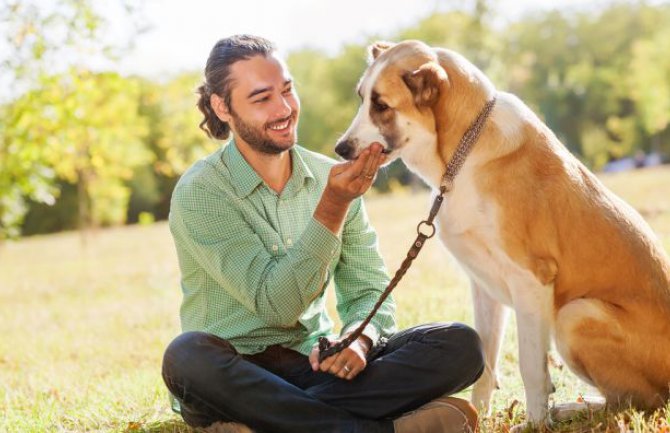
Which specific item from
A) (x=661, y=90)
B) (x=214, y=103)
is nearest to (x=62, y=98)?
(x=214, y=103)

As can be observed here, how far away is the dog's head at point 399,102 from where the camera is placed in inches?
141

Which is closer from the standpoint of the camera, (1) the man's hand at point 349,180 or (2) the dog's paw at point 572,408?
(1) the man's hand at point 349,180

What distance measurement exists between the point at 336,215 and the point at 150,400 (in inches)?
68.8

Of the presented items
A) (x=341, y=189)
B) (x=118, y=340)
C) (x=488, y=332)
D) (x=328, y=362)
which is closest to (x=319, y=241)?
(x=341, y=189)

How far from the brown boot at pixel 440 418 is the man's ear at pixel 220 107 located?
5.22 ft

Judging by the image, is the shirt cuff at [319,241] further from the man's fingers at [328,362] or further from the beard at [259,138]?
the beard at [259,138]

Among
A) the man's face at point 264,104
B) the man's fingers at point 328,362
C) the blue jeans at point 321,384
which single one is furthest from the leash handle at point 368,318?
the man's face at point 264,104

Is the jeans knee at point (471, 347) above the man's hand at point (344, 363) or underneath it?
above

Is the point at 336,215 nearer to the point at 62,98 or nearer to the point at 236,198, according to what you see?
the point at 236,198

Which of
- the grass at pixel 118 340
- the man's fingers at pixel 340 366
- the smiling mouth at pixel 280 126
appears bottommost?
the grass at pixel 118 340

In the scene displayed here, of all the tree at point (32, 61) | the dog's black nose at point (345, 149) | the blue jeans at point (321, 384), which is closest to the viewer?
the blue jeans at point (321, 384)

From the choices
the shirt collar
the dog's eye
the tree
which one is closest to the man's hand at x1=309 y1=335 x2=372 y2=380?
the shirt collar

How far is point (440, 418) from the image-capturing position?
10.9ft

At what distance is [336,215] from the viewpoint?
127 inches
